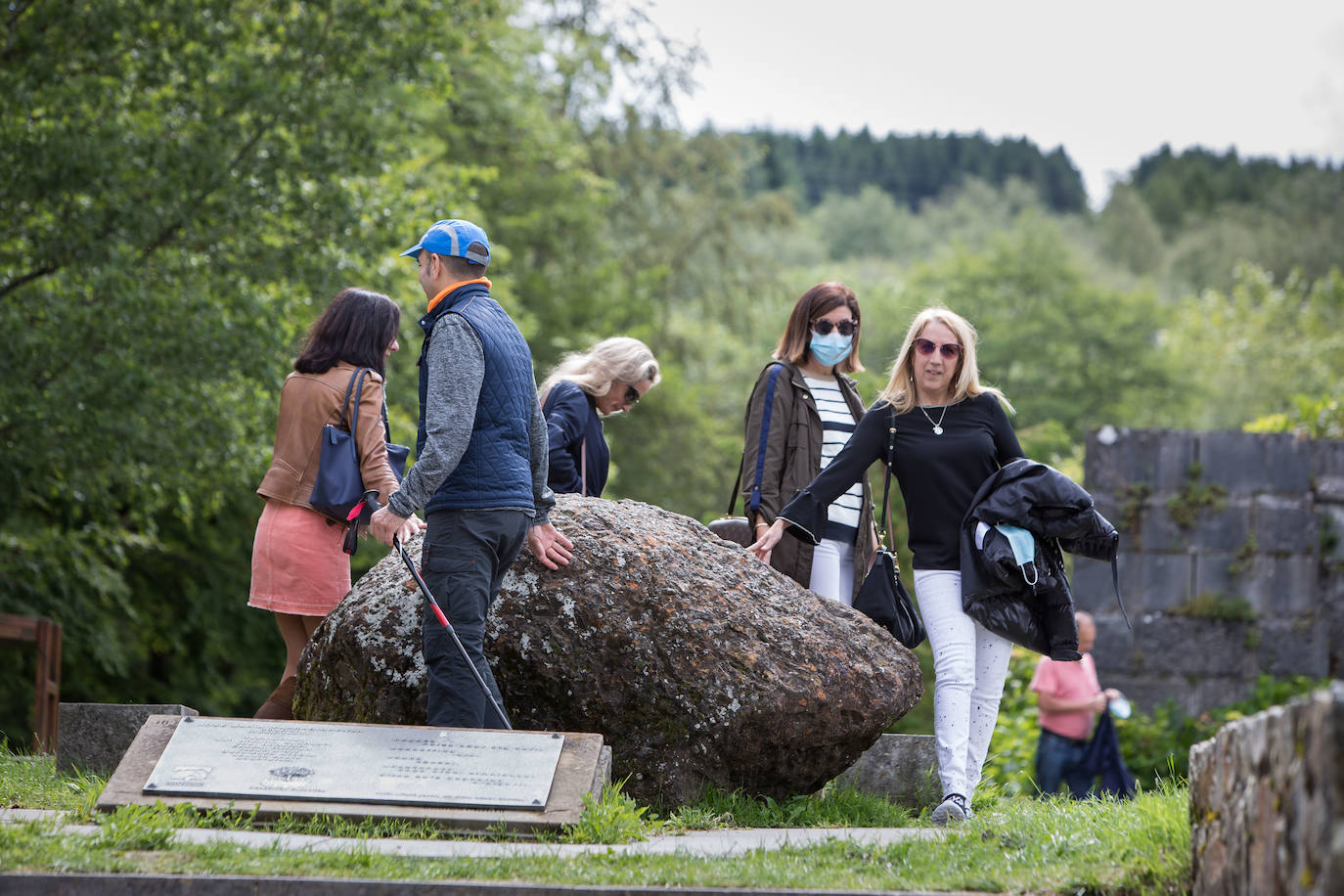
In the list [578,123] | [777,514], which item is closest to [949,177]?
[578,123]

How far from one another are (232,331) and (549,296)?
11.5 m

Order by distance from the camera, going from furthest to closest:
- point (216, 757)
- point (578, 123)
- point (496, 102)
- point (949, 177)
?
point (949, 177)
point (578, 123)
point (496, 102)
point (216, 757)

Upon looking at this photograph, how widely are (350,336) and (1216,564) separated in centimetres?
917

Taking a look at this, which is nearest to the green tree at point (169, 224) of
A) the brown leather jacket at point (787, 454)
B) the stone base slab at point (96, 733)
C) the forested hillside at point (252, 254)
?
the forested hillside at point (252, 254)

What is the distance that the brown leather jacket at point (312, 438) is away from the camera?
5.76 metres

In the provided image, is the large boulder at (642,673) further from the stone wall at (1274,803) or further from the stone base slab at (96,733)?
the stone wall at (1274,803)

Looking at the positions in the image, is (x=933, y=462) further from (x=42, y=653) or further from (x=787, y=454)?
(x=42, y=653)

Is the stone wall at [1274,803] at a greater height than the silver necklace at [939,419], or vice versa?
the silver necklace at [939,419]

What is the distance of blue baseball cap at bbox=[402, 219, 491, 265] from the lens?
522cm

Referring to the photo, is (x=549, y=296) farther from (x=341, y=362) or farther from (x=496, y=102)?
(x=341, y=362)

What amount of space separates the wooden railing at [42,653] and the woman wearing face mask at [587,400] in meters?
4.79

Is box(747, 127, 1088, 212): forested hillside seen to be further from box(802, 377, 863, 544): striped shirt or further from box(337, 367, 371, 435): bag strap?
box(337, 367, 371, 435): bag strap

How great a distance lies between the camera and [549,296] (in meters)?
22.2

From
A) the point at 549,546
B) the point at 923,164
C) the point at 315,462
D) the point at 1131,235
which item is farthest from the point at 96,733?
the point at 923,164
